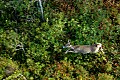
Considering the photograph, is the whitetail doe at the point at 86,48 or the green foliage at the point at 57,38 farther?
the whitetail doe at the point at 86,48

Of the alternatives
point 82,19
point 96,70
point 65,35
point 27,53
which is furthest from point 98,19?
point 27,53

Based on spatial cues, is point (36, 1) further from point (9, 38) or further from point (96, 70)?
point (96, 70)

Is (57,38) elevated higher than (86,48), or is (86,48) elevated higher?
(57,38)

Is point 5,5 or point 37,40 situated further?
point 5,5

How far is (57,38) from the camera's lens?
1240cm

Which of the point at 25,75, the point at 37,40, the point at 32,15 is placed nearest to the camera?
the point at 25,75

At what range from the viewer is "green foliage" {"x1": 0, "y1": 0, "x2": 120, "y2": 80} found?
1138cm

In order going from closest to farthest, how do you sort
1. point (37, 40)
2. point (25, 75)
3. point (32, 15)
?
point (25, 75), point (37, 40), point (32, 15)

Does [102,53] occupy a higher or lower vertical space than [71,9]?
lower

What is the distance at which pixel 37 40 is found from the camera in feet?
40.7

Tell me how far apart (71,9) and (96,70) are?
11.1ft

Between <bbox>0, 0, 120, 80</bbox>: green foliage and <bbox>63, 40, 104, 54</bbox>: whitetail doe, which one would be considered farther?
<bbox>63, 40, 104, 54</bbox>: whitetail doe

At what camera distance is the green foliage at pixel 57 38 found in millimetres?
11375

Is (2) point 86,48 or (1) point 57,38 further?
(1) point 57,38
